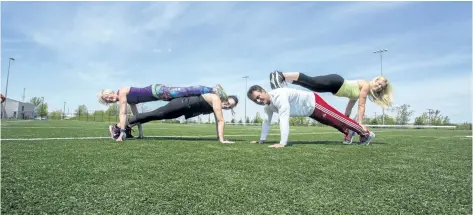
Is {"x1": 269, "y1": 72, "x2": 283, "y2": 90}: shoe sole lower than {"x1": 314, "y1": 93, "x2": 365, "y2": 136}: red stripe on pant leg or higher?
higher

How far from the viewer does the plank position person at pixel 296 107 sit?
195 inches

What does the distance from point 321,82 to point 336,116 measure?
0.82 meters

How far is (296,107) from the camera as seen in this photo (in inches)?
204

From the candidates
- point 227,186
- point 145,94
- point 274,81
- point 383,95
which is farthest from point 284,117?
point 227,186

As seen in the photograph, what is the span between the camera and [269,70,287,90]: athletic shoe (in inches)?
213

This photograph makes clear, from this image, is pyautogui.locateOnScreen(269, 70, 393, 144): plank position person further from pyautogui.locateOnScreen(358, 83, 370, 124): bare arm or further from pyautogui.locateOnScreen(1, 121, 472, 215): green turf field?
pyautogui.locateOnScreen(1, 121, 472, 215): green turf field

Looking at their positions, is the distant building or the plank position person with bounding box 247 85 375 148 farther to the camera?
the distant building

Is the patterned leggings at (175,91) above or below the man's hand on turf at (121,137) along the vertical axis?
above

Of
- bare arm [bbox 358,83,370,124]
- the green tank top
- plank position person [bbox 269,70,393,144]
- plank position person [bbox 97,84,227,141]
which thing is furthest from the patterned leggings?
bare arm [bbox 358,83,370,124]

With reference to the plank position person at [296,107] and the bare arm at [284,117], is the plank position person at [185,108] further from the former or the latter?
the bare arm at [284,117]

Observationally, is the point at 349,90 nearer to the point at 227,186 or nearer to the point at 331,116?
the point at 331,116

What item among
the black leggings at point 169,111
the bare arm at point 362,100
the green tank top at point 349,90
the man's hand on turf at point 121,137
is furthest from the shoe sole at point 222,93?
the bare arm at point 362,100

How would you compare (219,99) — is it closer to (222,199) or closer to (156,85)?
(156,85)

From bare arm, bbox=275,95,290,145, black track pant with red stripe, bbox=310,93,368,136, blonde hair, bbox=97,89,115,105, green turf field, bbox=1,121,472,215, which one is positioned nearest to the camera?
green turf field, bbox=1,121,472,215
